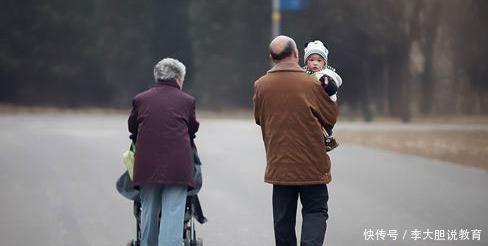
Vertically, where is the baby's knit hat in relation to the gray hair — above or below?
above

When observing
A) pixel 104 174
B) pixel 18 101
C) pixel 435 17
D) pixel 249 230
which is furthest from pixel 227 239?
pixel 18 101

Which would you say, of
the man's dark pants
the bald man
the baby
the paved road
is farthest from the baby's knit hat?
the paved road

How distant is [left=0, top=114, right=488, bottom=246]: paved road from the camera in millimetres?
9578

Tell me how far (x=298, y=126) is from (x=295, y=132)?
1.7 inches

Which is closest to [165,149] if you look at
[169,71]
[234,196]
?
[169,71]

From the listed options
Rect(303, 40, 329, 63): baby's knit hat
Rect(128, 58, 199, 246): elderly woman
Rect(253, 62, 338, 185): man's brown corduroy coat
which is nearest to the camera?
Rect(253, 62, 338, 185): man's brown corduroy coat

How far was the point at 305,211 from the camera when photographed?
6586 millimetres

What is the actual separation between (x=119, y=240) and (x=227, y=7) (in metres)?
34.7

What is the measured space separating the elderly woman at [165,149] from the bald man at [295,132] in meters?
0.57

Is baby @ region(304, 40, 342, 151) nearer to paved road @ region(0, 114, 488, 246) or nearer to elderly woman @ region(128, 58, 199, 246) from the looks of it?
elderly woman @ region(128, 58, 199, 246)

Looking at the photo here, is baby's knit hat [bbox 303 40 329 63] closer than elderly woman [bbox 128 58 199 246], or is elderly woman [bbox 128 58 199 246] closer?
baby's knit hat [bbox 303 40 329 63]

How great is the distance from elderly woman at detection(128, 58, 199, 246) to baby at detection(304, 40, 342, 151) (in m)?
0.86

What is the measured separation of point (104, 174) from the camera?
14977 mm

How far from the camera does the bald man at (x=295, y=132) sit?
6363 millimetres
